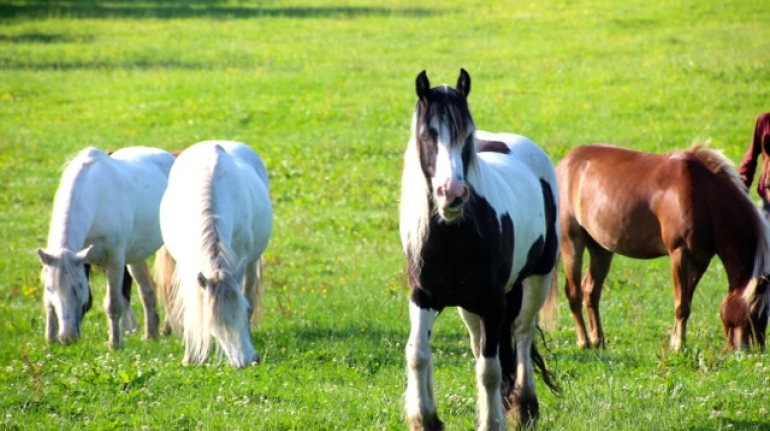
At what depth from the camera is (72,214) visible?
9.59 metres

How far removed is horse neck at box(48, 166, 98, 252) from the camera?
9375 millimetres

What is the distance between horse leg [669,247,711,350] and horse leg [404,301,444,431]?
3938mm

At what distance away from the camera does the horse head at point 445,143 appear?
5211mm

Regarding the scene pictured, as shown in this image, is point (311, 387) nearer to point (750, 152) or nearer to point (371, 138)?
point (750, 152)

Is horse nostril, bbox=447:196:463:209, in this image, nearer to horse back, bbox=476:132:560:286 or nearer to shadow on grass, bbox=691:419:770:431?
horse back, bbox=476:132:560:286

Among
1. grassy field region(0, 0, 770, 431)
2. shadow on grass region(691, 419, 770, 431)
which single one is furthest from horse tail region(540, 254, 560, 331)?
shadow on grass region(691, 419, 770, 431)

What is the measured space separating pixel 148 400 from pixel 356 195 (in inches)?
452

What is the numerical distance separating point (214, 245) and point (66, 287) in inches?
64.0

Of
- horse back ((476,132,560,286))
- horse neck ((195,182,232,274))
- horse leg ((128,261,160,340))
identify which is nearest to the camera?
horse back ((476,132,560,286))

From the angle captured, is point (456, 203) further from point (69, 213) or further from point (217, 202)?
point (69, 213)

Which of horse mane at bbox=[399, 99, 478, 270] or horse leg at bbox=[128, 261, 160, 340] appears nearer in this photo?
horse mane at bbox=[399, 99, 478, 270]

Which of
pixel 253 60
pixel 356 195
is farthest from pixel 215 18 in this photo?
pixel 356 195

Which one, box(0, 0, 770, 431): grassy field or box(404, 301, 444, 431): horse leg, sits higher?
box(404, 301, 444, 431): horse leg

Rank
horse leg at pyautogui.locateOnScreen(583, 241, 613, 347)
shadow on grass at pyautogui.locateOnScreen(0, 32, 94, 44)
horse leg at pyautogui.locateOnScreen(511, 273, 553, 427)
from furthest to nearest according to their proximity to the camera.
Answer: shadow on grass at pyautogui.locateOnScreen(0, 32, 94, 44) → horse leg at pyautogui.locateOnScreen(583, 241, 613, 347) → horse leg at pyautogui.locateOnScreen(511, 273, 553, 427)
